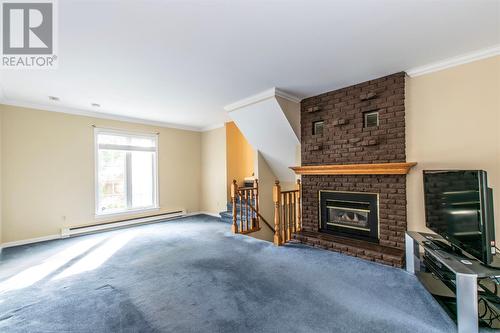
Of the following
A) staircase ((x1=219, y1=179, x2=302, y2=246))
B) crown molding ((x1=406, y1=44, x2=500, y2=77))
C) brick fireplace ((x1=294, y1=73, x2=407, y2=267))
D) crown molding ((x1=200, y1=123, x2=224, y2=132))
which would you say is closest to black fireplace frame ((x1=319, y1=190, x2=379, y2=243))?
brick fireplace ((x1=294, y1=73, x2=407, y2=267))

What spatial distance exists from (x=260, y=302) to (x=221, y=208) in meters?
4.20

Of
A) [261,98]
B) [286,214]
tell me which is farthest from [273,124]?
[286,214]

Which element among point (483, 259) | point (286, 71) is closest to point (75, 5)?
point (286, 71)

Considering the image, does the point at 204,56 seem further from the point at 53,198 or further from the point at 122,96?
the point at 53,198

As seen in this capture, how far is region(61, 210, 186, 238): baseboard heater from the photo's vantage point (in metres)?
4.49

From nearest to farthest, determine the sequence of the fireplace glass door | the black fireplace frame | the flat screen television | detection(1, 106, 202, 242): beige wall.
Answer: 1. the flat screen television
2. the black fireplace frame
3. the fireplace glass door
4. detection(1, 106, 202, 242): beige wall

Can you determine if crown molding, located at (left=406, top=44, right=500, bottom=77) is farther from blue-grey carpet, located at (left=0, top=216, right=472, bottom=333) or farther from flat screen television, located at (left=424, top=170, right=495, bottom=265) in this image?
blue-grey carpet, located at (left=0, top=216, right=472, bottom=333)

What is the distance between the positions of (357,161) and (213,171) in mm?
4093

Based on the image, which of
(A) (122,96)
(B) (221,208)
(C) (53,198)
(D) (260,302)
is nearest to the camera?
(D) (260,302)

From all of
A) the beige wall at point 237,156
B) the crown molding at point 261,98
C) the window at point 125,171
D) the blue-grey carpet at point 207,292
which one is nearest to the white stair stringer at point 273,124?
the crown molding at point 261,98

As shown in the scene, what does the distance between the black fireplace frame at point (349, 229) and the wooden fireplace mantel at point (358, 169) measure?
0.38 metres

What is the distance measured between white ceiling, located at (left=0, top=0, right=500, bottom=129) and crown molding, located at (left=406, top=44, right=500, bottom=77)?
0.36 ft

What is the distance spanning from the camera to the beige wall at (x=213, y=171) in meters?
6.19

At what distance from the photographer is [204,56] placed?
255 centimetres
